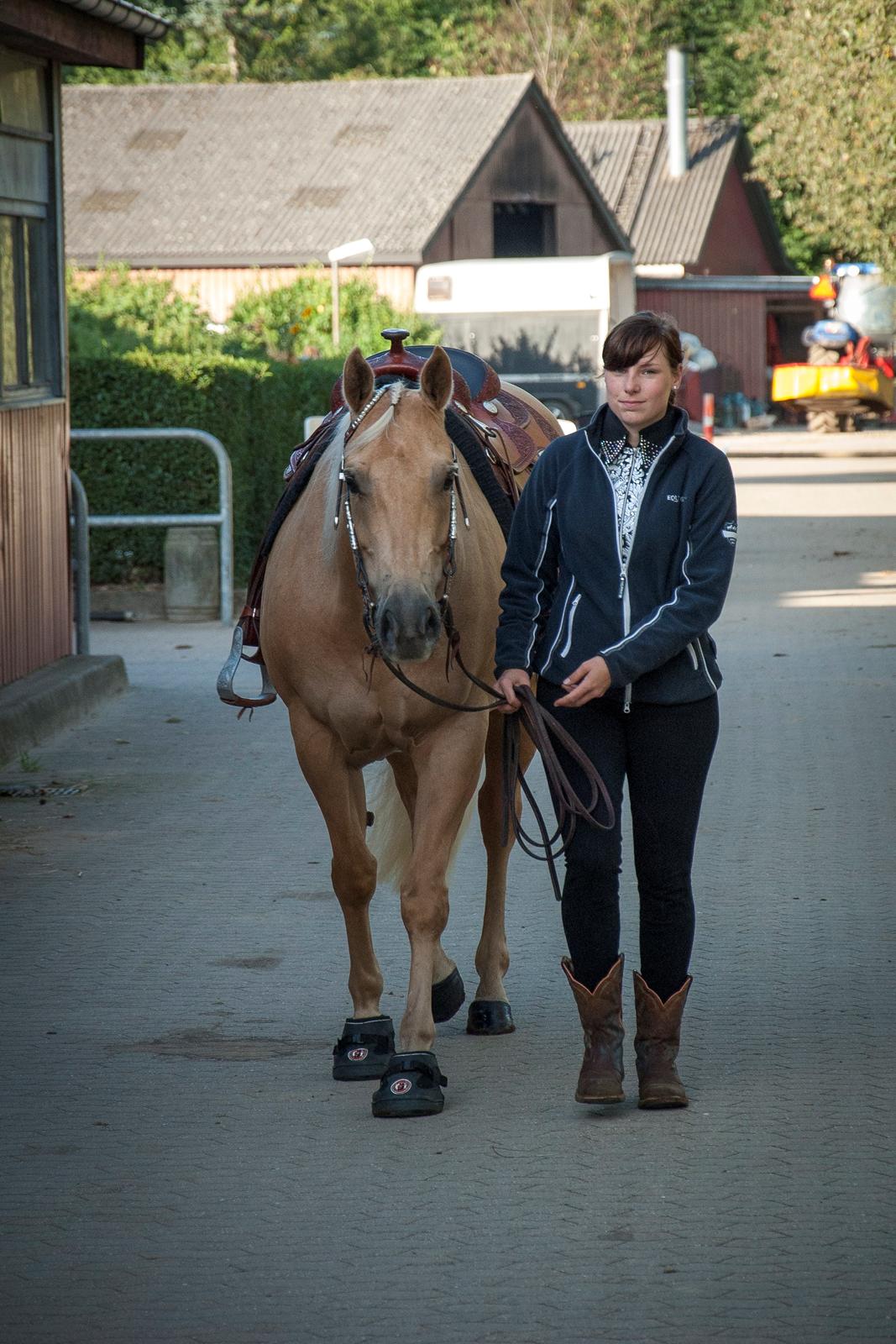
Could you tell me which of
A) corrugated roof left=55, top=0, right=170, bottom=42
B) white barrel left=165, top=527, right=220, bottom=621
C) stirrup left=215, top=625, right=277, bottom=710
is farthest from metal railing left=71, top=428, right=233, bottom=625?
stirrup left=215, top=625, right=277, bottom=710

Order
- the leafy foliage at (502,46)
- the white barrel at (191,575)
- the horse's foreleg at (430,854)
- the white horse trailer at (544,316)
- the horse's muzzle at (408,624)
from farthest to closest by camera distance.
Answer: the leafy foliage at (502,46)
the white horse trailer at (544,316)
the white barrel at (191,575)
the horse's foreleg at (430,854)
the horse's muzzle at (408,624)

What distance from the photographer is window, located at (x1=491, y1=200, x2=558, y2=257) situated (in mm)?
43969

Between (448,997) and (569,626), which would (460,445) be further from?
(448,997)

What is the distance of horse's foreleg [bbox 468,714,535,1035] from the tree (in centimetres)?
2110

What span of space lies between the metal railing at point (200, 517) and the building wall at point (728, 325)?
36428 mm

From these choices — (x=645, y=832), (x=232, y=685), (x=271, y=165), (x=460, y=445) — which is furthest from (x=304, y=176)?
(x=645, y=832)

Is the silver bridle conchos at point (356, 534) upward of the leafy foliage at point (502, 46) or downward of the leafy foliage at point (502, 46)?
downward

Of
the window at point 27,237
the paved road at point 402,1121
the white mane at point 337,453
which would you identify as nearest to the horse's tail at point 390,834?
the paved road at point 402,1121

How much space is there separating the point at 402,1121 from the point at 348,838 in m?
0.81

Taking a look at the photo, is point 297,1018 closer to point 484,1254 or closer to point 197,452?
point 484,1254

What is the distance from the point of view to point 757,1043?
5.10 metres

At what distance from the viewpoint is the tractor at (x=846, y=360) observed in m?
38.3

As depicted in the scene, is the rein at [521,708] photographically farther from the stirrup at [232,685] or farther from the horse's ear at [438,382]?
the stirrup at [232,685]

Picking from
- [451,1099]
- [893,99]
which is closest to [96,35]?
[451,1099]
